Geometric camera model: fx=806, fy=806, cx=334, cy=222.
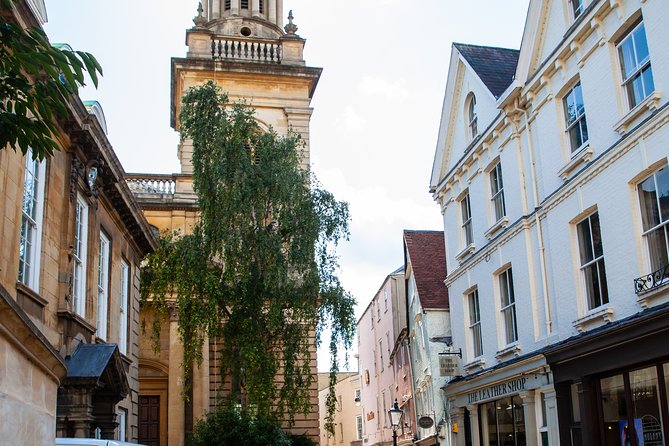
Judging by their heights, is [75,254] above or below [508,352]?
above

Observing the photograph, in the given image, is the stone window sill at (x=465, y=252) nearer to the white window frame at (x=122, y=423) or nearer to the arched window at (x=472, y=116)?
the arched window at (x=472, y=116)

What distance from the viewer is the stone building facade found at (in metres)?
12.6

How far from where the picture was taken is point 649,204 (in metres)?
Answer: 13.3

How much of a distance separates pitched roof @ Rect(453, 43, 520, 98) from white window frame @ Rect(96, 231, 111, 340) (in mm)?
10054

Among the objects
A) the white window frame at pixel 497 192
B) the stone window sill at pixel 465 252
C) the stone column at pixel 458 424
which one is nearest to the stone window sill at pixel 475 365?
the stone column at pixel 458 424

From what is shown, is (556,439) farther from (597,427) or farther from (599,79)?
(599,79)

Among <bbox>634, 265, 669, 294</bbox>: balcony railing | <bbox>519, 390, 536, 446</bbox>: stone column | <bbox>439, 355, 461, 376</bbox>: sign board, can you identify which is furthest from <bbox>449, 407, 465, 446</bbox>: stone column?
<bbox>634, 265, 669, 294</bbox>: balcony railing

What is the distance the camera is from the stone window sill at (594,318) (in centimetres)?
1401

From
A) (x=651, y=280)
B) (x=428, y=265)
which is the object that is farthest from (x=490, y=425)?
(x=428, y=265)

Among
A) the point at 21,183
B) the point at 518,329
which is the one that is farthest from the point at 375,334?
the point at 21,183

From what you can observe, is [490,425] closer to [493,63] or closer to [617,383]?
[617,383]

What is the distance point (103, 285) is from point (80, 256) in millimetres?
2183

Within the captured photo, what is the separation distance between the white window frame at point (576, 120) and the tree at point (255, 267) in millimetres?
8294

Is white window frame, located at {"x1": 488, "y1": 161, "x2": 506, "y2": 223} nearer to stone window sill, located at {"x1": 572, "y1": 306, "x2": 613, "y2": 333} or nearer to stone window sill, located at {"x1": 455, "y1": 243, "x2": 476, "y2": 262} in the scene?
stone window sill, located at {"x1": 455, "y1": 243, "x2": 476, "y2": 262}
